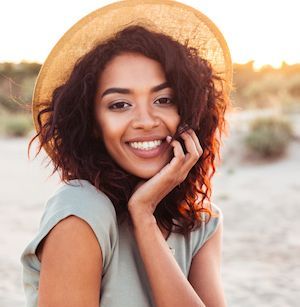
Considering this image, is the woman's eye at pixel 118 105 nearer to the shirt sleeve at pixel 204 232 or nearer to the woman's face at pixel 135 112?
the woman's face at pixel 135 112

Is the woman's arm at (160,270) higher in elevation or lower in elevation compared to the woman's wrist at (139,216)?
lower

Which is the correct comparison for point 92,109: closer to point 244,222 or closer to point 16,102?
point 16,102

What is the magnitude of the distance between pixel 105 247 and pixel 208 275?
66 cm

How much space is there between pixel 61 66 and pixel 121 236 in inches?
27.8

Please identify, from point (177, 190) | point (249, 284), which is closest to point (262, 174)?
point (249, 284)

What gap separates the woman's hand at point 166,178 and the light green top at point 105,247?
0.10 m

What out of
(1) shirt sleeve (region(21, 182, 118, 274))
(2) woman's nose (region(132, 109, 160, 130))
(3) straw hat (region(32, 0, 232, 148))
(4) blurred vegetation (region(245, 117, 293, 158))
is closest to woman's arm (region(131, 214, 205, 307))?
(1) shirt sleeve (region(21, 182, 118, 274))

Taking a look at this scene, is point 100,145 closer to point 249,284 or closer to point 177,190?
point 177,190

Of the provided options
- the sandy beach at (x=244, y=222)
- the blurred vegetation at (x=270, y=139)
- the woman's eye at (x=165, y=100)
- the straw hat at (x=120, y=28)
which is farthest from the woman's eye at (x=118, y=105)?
the blurred vegetation at (x=270, y=139)

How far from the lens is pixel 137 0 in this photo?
7.97 feet

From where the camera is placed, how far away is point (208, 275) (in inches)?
97.7

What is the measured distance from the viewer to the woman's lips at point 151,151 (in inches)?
86.7

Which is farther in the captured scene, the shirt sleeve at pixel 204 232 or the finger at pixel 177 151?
the shirt sleeve at pixel 204 232

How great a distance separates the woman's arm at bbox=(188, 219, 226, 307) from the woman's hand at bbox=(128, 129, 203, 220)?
36 centimetres
